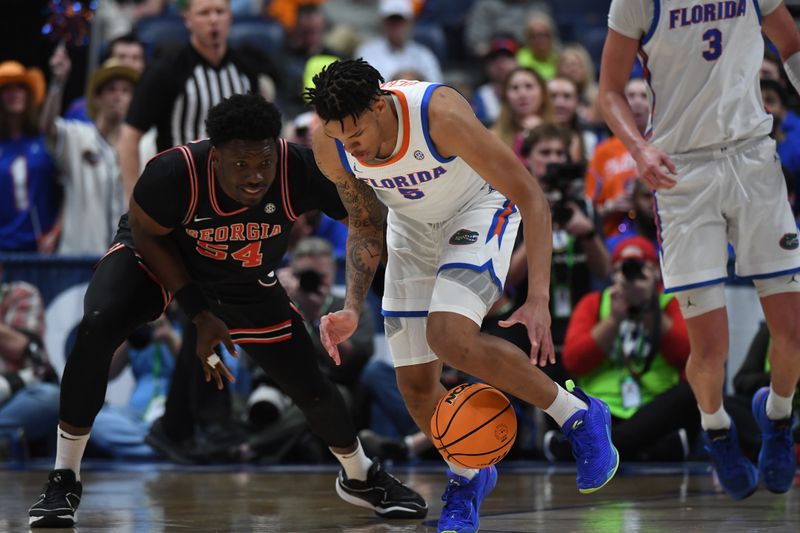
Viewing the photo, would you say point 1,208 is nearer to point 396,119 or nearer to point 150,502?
point 150,502

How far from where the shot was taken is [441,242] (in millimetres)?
5129

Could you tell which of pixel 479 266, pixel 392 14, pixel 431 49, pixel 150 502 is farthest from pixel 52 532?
pixel 431 49

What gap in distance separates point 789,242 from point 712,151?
53 cm

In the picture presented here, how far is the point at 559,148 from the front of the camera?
8.41m

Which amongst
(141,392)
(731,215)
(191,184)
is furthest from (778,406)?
(141,392)

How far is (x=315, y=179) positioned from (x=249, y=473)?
277 cm

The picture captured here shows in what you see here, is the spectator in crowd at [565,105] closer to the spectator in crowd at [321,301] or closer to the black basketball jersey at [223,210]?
the spectator in crowd at [321,301]

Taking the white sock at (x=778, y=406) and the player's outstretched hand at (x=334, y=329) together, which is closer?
the player's outstretched hand at (x=334, y=329)

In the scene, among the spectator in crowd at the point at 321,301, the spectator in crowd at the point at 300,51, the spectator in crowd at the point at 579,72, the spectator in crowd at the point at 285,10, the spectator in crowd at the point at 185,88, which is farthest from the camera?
the spectator in crowd at the point at 285,10

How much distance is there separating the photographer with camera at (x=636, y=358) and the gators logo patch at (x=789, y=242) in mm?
2094

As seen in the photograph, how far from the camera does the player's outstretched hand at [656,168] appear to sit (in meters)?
5.48

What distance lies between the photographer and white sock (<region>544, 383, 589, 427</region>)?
4.91 meters

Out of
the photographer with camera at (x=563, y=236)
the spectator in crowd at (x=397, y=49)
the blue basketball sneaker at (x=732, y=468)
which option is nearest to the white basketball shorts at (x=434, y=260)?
the blue basketball sneaker at (x=732, y=468)

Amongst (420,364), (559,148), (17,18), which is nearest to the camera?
(420,364)
